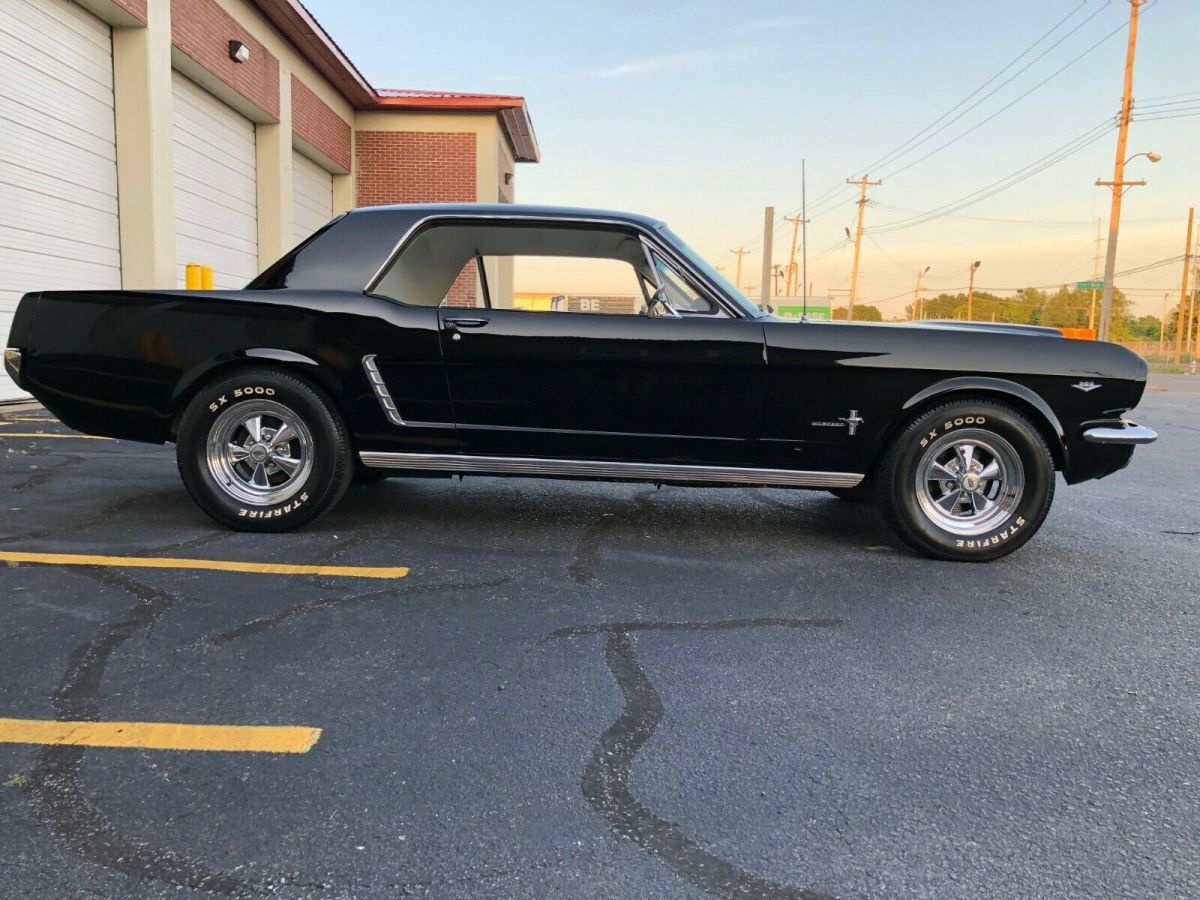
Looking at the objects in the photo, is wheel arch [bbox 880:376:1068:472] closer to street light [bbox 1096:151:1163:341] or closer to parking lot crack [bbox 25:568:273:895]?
parking lot crack [bbox 25:568:273:895]

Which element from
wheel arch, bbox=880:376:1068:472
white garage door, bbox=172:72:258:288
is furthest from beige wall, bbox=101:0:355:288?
wheel arch, bbox=880:376:1068:472

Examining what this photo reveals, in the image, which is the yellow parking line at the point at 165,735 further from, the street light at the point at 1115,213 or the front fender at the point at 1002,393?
the street light at the point at 1115,213

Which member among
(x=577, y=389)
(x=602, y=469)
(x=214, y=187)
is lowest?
(x=602, y=469)

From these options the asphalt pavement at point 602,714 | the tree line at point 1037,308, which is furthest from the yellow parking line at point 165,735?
the tree line at point 1037,308

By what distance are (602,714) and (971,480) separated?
2.44 metres

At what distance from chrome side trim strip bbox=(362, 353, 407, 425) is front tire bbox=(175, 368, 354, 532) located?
24cm

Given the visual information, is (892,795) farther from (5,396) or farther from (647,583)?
Answer: (5,396)

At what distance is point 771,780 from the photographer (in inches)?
75.4

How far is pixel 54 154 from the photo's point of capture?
8609 mm

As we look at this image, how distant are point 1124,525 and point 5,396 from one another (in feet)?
32.8

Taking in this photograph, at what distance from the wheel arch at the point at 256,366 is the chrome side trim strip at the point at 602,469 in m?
0.40

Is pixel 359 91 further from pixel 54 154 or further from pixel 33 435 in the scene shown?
pixel 33 435

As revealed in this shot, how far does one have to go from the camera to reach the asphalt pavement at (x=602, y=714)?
5.29ft

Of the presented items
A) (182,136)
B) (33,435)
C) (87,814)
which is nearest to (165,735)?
(87,814)
